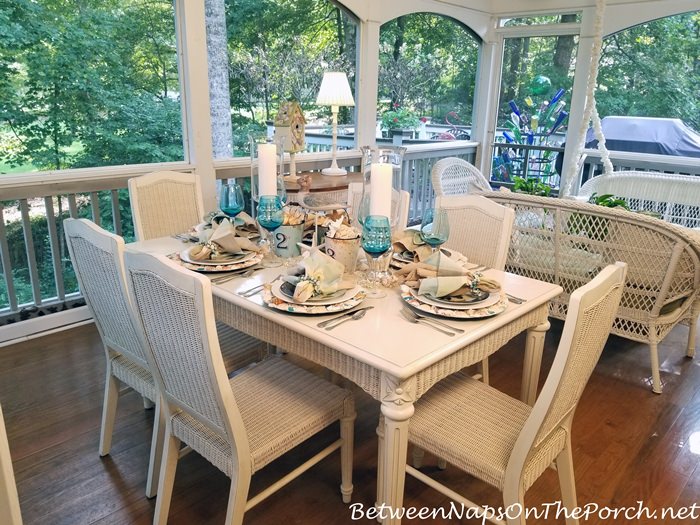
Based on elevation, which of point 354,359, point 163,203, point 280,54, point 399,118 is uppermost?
point 280,54

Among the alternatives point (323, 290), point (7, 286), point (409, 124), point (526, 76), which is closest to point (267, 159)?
point (323, 290)

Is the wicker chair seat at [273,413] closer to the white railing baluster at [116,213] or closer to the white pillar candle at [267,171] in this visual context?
the white pillar candle at [267,171]

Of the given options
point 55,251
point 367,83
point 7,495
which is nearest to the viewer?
point 7,495

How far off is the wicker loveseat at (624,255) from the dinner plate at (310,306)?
160 centimetres

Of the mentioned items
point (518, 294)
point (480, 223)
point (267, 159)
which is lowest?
point (518, 294)

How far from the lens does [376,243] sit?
1.82 meters

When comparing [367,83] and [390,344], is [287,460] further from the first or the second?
[367,83]

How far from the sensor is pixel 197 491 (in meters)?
2.04

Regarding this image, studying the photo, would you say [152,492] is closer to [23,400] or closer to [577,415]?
[23,400]

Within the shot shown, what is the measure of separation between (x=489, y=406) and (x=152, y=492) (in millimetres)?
1248

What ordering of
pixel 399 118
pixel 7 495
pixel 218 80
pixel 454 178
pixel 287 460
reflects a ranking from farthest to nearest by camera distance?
pixel 399 118
pixel 454 178
pixel 218 80
pixel 287 460
pixel 7 495

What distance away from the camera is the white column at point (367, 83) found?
4.84 m

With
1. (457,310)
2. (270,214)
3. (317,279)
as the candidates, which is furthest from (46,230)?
(457,310)

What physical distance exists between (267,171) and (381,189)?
1.78 ft
